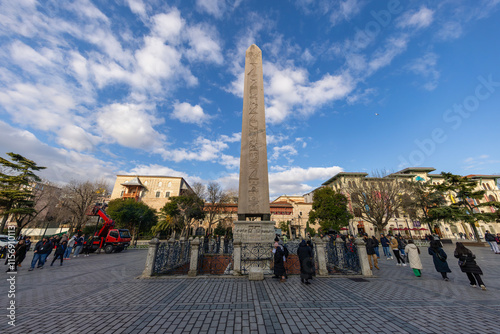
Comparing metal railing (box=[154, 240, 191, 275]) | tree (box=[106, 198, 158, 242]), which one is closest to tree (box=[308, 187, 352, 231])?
metal railing (box=[154, 240, 191, 275])

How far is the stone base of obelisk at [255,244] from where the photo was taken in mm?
7367

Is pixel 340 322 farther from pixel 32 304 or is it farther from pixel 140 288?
pixel 32 304

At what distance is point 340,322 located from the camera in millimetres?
3217

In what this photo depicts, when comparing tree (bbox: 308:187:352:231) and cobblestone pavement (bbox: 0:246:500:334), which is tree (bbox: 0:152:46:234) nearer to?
cobblestone pavement (bbox: 0:246:500:334)

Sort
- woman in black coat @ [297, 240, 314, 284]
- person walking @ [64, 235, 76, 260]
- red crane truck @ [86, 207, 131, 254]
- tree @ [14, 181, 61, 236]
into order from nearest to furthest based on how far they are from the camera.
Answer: woman in black coat @ [297, 240, 314, 284]
person walking @ [64, 235, 76, 260]
red crane truck @ [86, 207, 131, 254]
tree @ [14, 181, 61, 236]

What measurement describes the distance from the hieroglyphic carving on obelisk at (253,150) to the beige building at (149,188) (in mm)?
41993

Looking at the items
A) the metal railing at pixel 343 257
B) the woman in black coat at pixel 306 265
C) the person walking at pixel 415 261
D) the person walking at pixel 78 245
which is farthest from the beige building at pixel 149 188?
the person walking at pixel 415 261

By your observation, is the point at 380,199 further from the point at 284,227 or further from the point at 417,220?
the point at 417,220

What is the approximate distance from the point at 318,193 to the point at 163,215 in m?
29.9

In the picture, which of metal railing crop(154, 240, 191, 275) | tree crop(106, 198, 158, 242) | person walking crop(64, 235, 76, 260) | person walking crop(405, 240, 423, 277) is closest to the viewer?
person walking crop(405, 240, 423, 277)

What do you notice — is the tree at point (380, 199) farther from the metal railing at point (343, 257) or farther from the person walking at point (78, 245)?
the person walking at point (78, 245)

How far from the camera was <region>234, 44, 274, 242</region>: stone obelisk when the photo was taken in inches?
318

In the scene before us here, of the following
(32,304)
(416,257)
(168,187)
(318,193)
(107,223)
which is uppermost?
(168,187)

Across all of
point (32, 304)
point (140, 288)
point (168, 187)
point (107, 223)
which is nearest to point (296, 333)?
point (140, 288)
